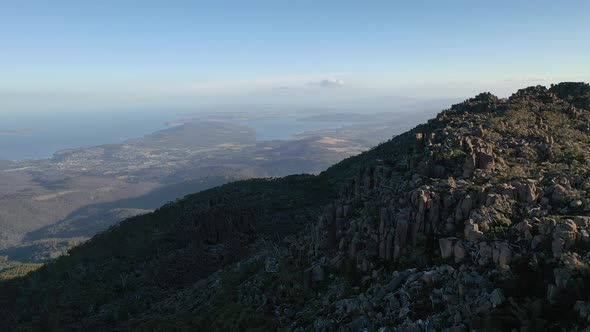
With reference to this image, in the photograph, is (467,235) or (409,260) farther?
(409,260)

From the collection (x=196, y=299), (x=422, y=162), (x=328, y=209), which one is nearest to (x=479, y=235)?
(x=422, y=162)

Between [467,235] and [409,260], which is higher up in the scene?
[467,235]

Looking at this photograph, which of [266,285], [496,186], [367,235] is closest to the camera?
[496,186]

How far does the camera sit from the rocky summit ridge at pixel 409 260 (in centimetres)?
1464

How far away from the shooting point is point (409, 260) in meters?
18.9

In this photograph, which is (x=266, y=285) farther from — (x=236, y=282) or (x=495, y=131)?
(x=495, y=131)

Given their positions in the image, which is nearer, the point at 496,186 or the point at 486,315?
the point at 486,315

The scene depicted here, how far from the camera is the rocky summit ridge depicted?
1464 cm

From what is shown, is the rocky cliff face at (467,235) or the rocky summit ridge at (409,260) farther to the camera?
the rocky summit ridge at (409,260)

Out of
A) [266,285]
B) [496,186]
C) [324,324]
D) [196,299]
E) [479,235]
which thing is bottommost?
[196,299]

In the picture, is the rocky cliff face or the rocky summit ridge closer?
the rocky cliff face

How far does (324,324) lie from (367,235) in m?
6.27

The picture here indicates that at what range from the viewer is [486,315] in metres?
13.4

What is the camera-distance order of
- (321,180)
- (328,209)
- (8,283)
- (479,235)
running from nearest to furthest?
1. (479,235)
2. (328,209)
3. (8,283)
4. (321,180)
